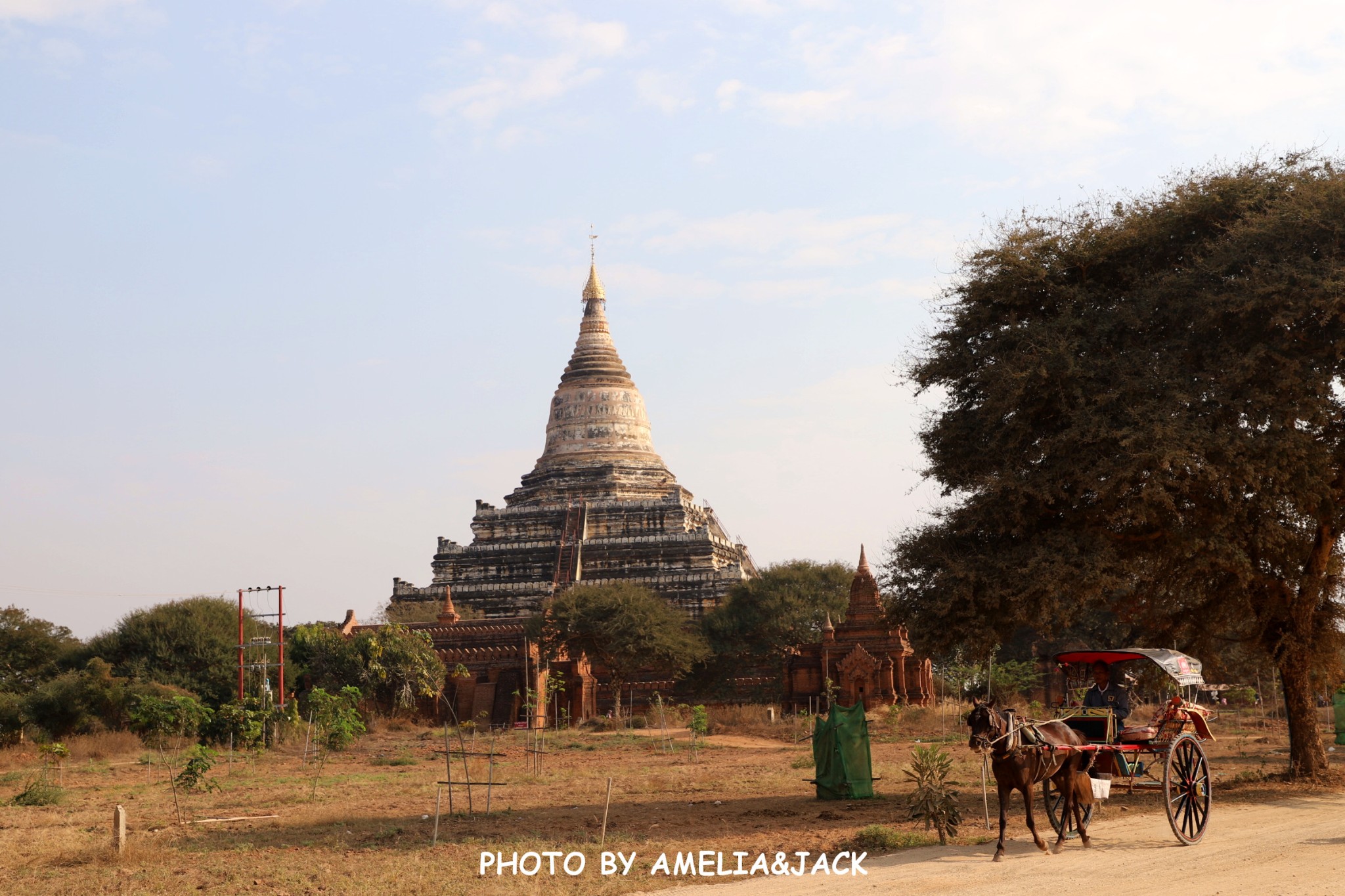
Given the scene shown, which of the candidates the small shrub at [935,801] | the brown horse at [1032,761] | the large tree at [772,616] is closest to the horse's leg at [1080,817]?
the brown horse at [1032,761]

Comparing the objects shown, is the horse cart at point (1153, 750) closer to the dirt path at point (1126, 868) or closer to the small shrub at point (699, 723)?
the dirt path at point (1126, 868)

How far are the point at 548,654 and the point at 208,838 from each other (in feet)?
115

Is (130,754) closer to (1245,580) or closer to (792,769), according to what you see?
(792,769)

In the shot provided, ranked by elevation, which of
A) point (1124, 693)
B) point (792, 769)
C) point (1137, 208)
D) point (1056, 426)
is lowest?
point (792, 769)

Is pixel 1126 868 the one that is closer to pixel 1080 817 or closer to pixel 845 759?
pixel 1080 817

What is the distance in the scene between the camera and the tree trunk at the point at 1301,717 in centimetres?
1775

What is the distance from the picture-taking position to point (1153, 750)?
41.2 feet

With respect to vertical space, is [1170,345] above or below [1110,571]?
above

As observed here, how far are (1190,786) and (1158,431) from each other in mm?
4368

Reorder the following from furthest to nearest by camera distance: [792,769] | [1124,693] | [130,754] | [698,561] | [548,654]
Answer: [698,561]
[548,654]
[130,754]
[792,769]
[1124,693]

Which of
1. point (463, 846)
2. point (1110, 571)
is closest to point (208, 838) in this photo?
point (463, 846)

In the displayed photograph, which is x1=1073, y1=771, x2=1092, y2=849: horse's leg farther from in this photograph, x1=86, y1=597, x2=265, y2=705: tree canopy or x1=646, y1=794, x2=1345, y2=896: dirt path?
x1=86, y1=597, x2=265, y2=705: tree canopy

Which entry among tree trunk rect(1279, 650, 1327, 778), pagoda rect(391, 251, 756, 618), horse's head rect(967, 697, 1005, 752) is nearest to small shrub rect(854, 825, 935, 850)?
horse's head rect(967, 697, 1005, 752)

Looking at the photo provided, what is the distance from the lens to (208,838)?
48.9 feet
